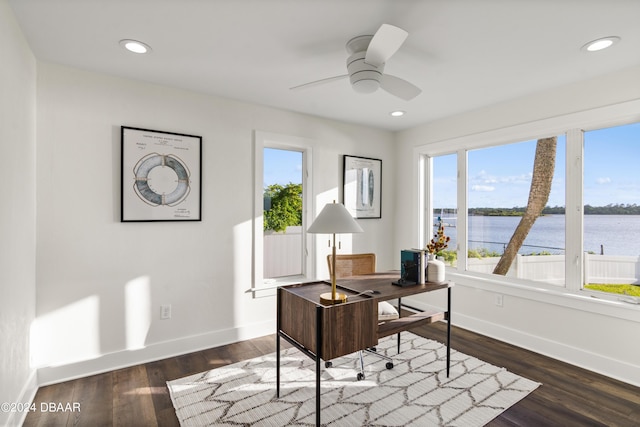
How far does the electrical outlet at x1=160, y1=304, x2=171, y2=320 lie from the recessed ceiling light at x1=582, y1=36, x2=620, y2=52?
381 centimetres

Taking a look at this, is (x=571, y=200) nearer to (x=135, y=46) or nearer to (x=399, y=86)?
(x=399, y=86)

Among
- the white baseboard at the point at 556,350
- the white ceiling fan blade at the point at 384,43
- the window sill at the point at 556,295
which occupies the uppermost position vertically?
the white ceiling fan blade at the point at 384,43

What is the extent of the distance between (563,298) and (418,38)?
8.55 ft

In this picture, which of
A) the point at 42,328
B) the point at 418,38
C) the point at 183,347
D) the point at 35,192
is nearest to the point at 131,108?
the point at 35,192

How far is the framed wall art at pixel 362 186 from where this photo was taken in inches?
168

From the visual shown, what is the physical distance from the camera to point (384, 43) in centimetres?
182

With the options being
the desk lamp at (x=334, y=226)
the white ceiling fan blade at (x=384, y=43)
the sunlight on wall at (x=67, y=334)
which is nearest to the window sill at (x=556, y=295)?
the desk lamp at (x=334, y=226)

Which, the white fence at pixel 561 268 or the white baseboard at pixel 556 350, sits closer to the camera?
the white baseboard at pixel 556 350

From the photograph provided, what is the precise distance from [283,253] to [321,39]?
236cm

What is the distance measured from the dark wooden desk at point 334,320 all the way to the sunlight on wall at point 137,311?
4.47 ft

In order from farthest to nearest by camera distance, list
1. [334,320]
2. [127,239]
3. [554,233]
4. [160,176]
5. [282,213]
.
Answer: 1. [282,213]
2. [554,233]
3. [160,176]
4. [127,239]
5. [334,320]

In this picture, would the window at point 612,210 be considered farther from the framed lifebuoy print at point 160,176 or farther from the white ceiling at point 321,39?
the framed lifebuoy print at point 160,176

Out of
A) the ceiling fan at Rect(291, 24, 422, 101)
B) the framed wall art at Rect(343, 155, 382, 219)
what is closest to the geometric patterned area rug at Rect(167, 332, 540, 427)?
the framed wall art at Rect(343, 155, 382, 219)

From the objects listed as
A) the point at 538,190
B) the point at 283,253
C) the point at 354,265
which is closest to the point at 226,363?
the point at 283,253
